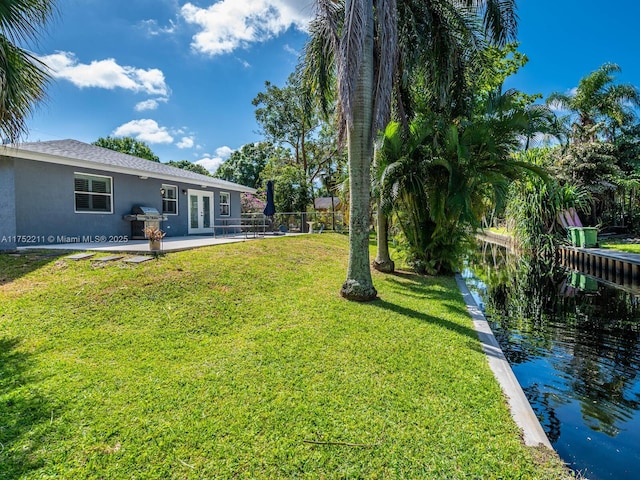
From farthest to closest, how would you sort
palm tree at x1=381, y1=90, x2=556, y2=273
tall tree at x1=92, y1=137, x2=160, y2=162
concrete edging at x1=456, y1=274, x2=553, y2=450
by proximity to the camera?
1. tall tree at x1=92, y1=137, x2=160, y2=162
2. palm tree at x1=381, y1=90, x2=556, y2=273
3. concrete edging at x1=456, y1=274, x2=553, y2=450

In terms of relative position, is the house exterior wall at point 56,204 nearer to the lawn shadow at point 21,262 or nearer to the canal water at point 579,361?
the lawn shadow at point 21,262

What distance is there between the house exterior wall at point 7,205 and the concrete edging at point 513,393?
12.0 meters

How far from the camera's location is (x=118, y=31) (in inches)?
486

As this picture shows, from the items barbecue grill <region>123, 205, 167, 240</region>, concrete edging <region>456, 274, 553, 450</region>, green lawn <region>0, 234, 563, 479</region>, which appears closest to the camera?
green lawn <region>0, 234, 563, 479</region>

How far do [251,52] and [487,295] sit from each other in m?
16.2

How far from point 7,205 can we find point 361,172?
987cm

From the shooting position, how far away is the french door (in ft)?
53.2

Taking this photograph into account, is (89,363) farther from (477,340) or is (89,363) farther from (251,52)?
(251,52)

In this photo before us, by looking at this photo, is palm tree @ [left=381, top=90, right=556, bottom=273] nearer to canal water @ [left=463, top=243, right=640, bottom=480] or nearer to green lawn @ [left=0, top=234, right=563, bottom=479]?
canal water @ [left=463, top=243, right=640, bottom=480]

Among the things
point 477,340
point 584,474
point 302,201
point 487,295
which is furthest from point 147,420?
point 302,201

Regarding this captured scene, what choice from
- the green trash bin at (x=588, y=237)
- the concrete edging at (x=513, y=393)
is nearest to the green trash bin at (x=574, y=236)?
the green trash bin at (x=588, y=237)

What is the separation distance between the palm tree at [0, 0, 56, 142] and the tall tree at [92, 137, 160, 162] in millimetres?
38726

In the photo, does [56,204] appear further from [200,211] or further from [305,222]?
[305,222]

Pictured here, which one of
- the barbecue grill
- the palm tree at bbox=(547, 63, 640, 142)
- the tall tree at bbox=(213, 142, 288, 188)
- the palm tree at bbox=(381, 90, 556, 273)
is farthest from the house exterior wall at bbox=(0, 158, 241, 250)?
the tall tree at bbox=(213, 142, 288, 188)
